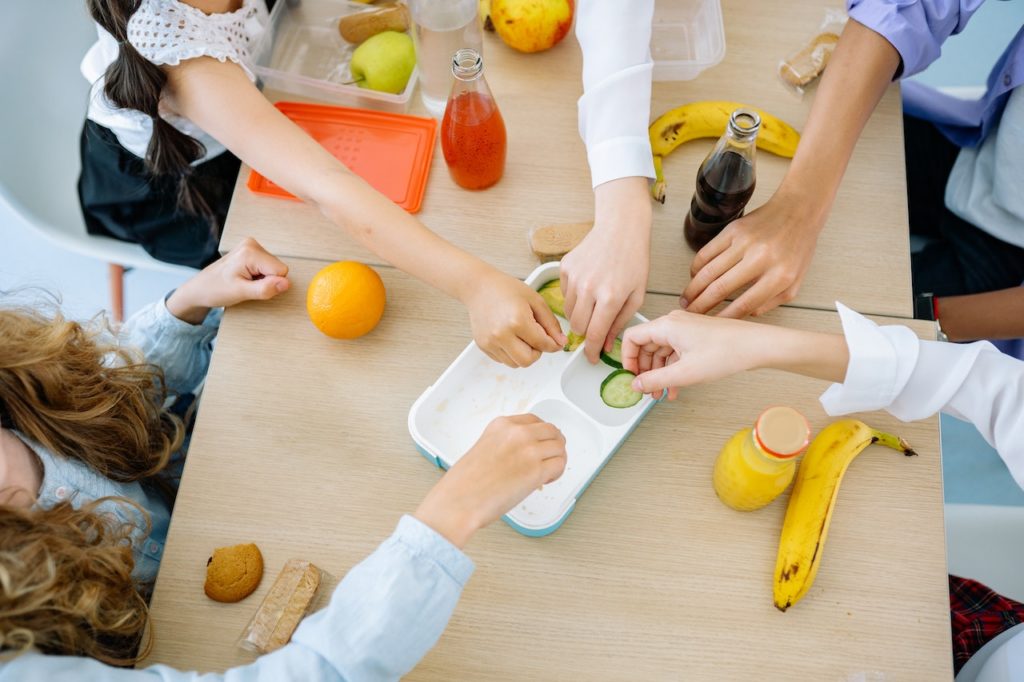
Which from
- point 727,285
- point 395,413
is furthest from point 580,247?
point 395,413

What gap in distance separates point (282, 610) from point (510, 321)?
1.34 feet

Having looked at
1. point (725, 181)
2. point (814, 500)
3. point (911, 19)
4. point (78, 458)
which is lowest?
point (78, 458)

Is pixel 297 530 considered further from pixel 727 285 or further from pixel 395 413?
pixel 727 285

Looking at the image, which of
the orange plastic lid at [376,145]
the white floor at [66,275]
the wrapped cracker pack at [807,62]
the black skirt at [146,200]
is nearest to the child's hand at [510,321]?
the orange plastic lid at [376,145]

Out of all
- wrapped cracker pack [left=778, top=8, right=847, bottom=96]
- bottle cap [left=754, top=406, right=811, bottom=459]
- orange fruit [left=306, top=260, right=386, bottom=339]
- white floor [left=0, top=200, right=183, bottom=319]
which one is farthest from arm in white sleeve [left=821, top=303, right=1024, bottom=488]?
white floor [left=0, top=200, right=183, bottom=319]

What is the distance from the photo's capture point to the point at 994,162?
1.21 m

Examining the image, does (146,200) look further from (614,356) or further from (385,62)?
(614,356)

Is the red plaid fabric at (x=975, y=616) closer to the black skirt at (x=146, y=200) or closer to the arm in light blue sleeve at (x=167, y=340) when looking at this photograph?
the arm in light blue sleeve at (x=167, y=340)

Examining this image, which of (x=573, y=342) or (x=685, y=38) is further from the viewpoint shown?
(x=685, y=38)

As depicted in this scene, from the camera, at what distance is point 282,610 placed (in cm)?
77

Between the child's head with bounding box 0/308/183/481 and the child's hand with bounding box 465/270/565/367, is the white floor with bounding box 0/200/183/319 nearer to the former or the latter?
the child's head with bounding box 0/308/183/481

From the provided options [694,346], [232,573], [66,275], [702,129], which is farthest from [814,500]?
[66,275]

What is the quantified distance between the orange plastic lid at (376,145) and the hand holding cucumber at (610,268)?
0.88 ft

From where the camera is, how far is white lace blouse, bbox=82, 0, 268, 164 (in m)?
0.95
